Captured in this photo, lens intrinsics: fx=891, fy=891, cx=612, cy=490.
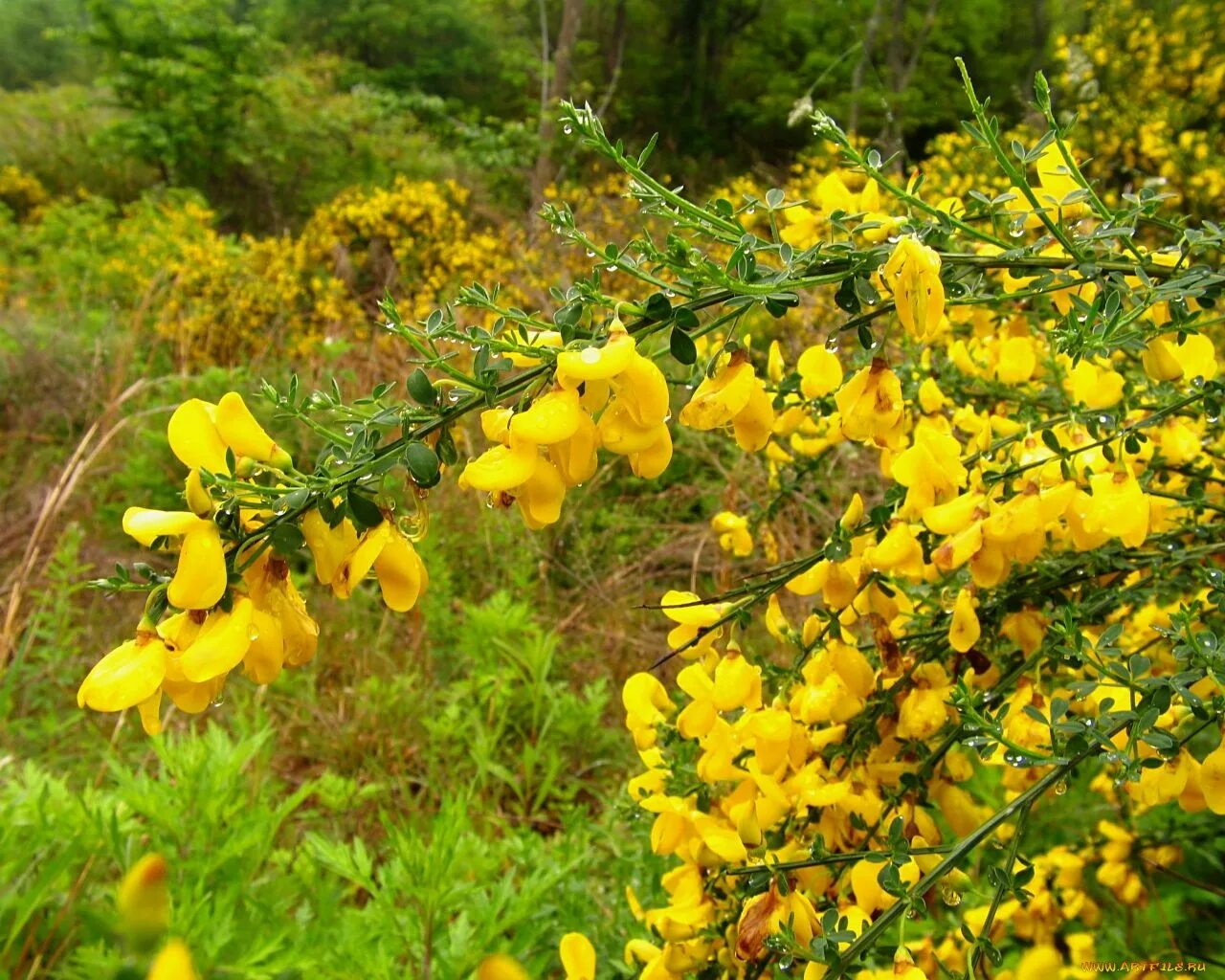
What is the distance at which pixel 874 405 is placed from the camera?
0.56 metres

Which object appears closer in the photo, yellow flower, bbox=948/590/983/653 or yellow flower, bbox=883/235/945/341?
yellow flower, bbox=883/235/945/341

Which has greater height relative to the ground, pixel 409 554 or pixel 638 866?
pixel 409 554

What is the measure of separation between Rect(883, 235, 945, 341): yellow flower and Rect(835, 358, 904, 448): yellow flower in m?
0.10

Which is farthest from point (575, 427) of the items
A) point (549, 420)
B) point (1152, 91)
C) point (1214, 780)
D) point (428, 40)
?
point (428, 40)

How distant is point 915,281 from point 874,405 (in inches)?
4.6

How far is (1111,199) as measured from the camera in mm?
4895

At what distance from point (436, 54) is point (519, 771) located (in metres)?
10.5

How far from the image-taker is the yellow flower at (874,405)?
561mm

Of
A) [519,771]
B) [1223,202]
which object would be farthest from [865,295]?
[1223,202]

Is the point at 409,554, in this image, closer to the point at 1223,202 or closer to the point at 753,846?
the point at 753,846

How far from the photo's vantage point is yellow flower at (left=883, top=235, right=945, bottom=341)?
1.51ft

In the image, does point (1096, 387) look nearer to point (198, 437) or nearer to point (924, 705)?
point (924, 705)

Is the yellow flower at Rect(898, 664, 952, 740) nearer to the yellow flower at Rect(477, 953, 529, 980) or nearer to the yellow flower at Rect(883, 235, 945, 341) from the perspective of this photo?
the yellow flower at Rect(883, 235, 945, 341)

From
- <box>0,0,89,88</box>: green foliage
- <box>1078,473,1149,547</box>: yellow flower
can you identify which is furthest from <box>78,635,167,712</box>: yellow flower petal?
<box>0,0,89,88</box>: green foliage
